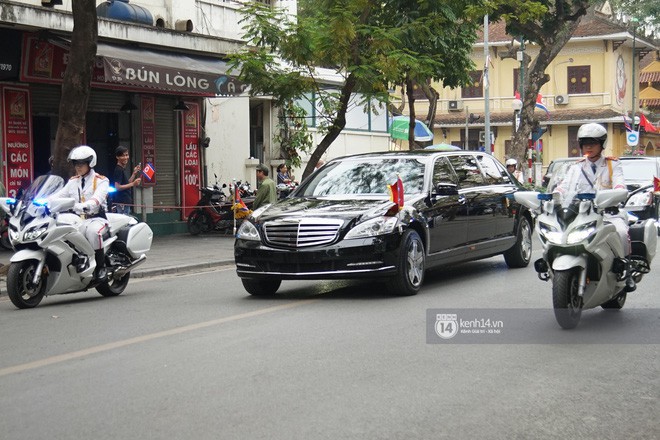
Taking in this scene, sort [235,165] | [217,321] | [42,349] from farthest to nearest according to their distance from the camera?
[235,165] → [217,321] → [42,349]

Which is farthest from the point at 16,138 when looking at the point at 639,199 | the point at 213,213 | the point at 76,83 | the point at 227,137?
the point at 639,199

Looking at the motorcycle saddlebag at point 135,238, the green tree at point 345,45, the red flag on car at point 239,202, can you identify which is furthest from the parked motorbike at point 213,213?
the motorcycle saddlebag at point 135,238

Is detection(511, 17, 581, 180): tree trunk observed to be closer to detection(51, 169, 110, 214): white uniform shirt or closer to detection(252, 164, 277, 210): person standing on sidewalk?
detection(252, 164, 277, 210): person standing on sidewalk

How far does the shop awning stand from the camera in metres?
19.1

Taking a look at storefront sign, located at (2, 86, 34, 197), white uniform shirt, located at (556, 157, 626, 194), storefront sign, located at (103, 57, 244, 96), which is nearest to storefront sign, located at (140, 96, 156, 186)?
storefront sign, located at (103, 57, 244, 96)

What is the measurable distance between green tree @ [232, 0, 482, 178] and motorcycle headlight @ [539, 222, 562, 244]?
1138 cm

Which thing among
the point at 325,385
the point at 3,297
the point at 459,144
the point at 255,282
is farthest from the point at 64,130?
the point at 459,144

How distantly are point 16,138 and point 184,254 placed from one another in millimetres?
4185

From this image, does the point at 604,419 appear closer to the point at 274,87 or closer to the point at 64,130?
the point at 64,130

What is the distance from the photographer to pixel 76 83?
15.1 m

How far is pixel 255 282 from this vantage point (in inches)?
460

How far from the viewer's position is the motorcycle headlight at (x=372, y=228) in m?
11.0

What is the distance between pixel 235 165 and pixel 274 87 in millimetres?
6187

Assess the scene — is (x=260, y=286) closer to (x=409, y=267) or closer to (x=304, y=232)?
(x=304, y=232)
